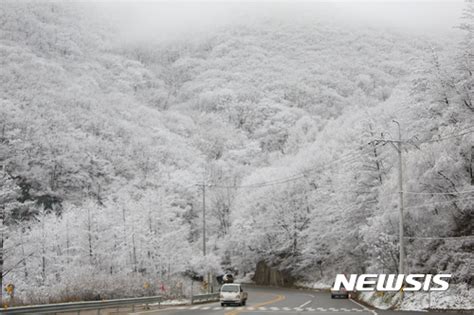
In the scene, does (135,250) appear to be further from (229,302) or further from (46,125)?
(46,125)

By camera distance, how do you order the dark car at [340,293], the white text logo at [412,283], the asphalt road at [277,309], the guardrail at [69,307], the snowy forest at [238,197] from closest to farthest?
the guardrail at [69,307] → the asphalt road at [277,309] → the white text logo at [412,283] → the snowy forest at [238,197] → the dark car at [340,293]

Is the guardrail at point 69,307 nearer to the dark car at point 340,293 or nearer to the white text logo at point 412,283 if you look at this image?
the white text logo at point 412,283

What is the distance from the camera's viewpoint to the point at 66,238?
208 ft

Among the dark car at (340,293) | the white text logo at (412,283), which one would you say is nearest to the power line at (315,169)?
the dark car at (340,293)

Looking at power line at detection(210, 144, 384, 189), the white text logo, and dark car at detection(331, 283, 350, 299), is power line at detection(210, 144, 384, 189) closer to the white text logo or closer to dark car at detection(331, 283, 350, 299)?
dark car at detection(331, 283, 350, 299)

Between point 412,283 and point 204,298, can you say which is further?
point 204,298

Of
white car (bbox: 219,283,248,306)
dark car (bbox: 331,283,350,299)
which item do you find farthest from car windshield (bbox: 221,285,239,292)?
dark car (bbox: 331,283,350,299)

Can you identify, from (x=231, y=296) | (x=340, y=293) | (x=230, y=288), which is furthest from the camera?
(x=340, y=293)

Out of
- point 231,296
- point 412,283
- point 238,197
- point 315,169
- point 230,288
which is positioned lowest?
point 231,296

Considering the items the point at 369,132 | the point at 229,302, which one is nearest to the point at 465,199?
the point at 229,302

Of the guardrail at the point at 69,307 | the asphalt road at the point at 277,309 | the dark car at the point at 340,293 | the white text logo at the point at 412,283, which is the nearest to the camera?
the guardrail at the point at 69,307

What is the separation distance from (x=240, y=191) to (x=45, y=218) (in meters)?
36.6

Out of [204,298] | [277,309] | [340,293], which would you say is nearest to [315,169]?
[340,293]

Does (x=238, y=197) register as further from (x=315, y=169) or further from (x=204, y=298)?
(x=204, y=298)
